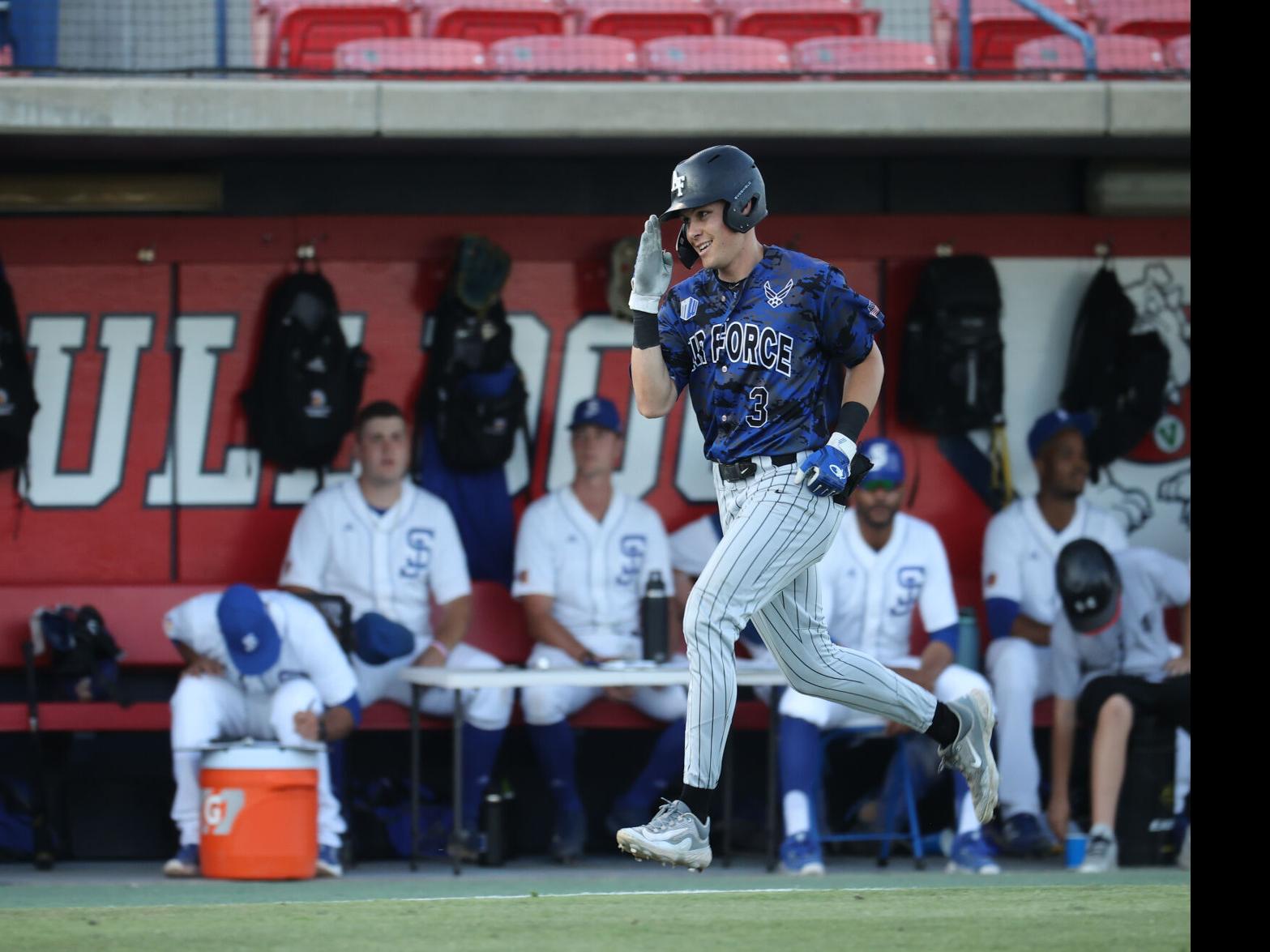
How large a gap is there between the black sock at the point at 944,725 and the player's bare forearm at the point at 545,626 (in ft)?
10.4

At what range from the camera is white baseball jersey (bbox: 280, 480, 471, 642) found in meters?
8.20

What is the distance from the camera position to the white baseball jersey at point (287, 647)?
751 cm

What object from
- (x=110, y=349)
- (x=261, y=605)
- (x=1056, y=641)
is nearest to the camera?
(x=261, y=605)

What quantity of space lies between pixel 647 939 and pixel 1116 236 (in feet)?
18.3

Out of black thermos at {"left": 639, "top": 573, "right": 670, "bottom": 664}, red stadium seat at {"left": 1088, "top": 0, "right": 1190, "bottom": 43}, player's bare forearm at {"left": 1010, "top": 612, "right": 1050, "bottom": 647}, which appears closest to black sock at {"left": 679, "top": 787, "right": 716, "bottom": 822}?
black thermos at {"left": 639, "top": 573, "right": 670, "bottom": 664}

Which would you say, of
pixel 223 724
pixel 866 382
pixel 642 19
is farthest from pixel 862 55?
pixel 866 382

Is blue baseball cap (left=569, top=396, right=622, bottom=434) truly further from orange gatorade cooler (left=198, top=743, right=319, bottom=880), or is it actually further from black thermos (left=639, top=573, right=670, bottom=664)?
orange gatorade cooler (left=198, top=743, right=319, bottom=880)

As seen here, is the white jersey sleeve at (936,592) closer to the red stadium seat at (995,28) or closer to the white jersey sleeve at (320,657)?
the white jersey sleeve at (320,657)

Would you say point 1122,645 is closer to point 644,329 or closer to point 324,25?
point 644,329

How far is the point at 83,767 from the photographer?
838 cm

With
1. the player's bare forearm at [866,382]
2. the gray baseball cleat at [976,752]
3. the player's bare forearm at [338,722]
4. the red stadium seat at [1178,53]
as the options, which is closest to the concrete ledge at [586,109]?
the red stadium seat at [1178,53]

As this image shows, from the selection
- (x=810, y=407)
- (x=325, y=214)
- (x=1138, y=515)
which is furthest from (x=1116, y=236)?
(x=810, y=407)

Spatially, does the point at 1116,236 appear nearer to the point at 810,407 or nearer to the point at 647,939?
the point at 810,407

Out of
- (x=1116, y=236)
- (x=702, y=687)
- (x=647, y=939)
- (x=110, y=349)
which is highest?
(x=1116, y=236)
